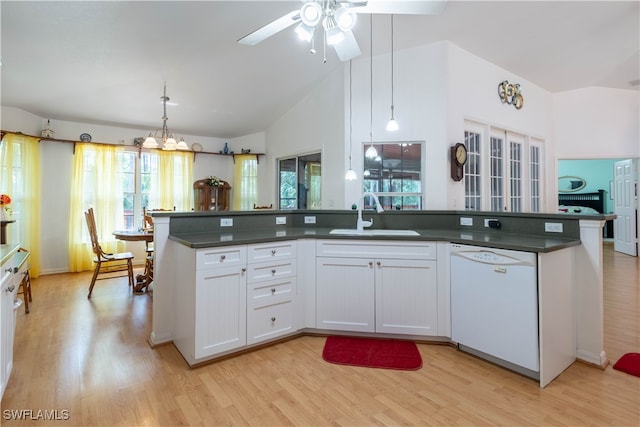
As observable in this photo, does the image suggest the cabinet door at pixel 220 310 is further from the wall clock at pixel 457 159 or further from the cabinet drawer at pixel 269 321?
the wall clock at pixel 457 159

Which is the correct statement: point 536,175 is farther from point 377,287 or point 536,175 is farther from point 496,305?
point 377,287

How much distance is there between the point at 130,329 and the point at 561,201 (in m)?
11.2

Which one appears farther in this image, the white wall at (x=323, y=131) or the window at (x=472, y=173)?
the white wall at (x=323, y=131)

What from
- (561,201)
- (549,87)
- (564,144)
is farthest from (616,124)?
(561,201)

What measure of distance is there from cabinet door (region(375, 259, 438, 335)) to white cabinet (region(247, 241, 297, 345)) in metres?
0.73

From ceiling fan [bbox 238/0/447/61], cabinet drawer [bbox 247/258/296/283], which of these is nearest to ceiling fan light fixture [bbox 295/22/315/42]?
ceiling fan [bbox 238/0/447/61]

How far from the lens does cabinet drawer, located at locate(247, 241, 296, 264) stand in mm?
2396

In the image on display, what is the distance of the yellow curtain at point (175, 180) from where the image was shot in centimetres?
596

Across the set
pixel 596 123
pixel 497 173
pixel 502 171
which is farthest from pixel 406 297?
pixel 596 123

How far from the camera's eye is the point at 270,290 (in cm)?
249

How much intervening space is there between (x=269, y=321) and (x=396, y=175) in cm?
235

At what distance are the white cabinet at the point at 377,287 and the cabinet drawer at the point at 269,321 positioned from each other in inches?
10.9

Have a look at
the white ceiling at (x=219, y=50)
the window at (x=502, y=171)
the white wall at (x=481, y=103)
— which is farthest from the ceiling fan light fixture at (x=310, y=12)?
the window at (x=502, y=171)

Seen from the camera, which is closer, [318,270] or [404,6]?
[404,6]
